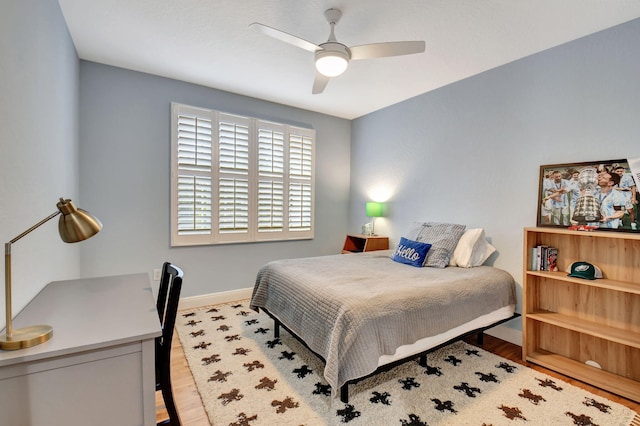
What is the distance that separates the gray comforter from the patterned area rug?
1.06 feet

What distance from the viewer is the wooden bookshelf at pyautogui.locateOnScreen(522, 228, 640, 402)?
207 cm

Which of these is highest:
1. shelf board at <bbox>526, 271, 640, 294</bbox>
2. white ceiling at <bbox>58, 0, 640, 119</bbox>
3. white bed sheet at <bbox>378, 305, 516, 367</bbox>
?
white ceiling at <bbox>58, 0, 640, 119</bbox>

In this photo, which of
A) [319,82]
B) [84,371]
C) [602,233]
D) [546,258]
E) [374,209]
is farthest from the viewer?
[374,209]

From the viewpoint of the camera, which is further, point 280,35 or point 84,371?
point 280,35

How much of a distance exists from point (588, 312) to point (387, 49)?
8.27 ft

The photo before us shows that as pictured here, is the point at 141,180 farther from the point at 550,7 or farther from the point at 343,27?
the point at 550,7

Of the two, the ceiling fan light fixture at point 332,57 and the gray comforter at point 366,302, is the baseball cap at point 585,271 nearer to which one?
the gray comforter at point 366,302

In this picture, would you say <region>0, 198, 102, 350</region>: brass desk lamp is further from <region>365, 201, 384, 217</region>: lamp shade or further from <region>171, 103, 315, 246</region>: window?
<region>365, 201, 384, 217</region>: lamp shade

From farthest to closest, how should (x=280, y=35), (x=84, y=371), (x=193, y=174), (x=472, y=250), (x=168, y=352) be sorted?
(x=193, y=174) < (x=472, y=250) < (x=280, y=35) < (x=168, y=352) < (x=84, y=371)

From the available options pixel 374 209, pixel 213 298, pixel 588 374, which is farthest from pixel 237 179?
pixel 588 374

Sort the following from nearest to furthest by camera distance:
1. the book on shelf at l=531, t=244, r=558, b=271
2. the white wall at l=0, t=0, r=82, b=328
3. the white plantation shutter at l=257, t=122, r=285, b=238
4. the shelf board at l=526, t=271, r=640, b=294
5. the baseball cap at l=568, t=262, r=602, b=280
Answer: the white wall at l=0, t=0, r=82, b=328 → the shelf board at l=526, t=271, r=640, b=294 → the baseball cap at l=568, t=262, r=602, b=280 → the book on shelf at l=531, t=244, r=558, b=271 → the white plantation shutter at l=257, t=122, r=285, b=238

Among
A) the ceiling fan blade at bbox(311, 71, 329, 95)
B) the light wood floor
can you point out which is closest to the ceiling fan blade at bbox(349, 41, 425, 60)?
the ceiling fan blade at bbox(311, 71, 329, 95)

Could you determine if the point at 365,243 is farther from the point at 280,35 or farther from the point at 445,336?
the point at 280,35

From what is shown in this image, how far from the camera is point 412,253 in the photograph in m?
2.87
